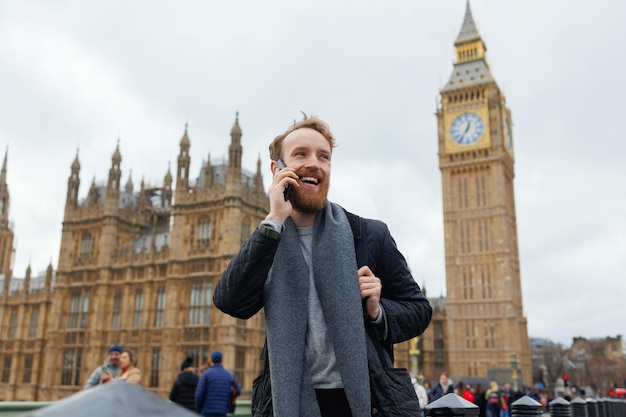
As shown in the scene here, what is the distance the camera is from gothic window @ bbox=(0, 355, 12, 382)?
1396 inches

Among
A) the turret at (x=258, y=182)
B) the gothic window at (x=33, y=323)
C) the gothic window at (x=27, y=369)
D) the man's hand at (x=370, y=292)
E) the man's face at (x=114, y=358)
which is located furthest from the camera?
the gothic window at (x=33, y=323)

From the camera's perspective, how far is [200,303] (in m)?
27.1

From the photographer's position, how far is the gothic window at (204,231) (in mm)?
27922

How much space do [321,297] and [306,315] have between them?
0.26 ft

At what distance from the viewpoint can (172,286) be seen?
1099 inches

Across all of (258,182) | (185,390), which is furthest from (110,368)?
(258,182)

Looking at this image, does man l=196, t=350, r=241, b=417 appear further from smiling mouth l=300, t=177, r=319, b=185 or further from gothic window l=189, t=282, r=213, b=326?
gothic window l=189, t=282, r=213, b=326

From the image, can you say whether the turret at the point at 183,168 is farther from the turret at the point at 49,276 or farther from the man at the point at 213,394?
the man at the point at 213,394

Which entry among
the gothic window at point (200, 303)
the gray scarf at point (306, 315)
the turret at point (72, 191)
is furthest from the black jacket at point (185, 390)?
the turret at point (72, 191)

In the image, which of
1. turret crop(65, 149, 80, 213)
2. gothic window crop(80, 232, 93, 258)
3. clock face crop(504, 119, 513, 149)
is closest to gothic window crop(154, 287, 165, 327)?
gothic window crop(80, 232, 93, 258)

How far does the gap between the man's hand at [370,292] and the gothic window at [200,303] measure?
2535cm

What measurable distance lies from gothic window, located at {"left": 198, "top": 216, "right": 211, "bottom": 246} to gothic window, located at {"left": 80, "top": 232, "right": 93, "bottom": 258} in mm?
8206

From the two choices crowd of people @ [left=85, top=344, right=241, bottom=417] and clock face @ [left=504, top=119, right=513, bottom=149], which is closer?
crowd of people @ [left=85, top=344, right=241, bottom=417]

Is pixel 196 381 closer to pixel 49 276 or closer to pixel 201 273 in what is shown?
pixel 201 273
